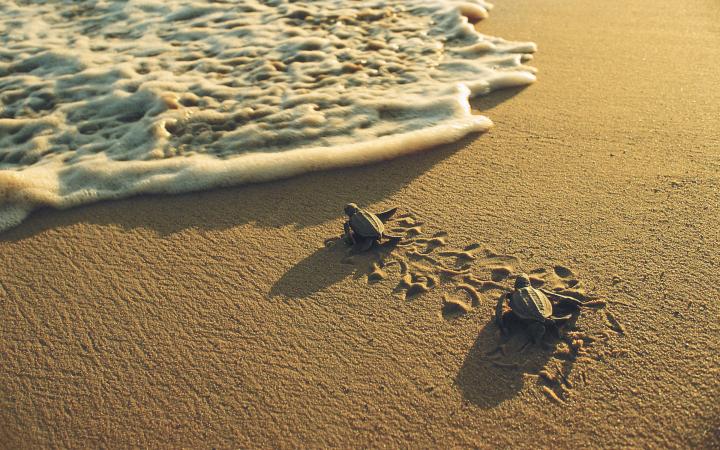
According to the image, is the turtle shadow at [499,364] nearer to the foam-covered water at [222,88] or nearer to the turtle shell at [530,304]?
the turtle shell at [530,304]

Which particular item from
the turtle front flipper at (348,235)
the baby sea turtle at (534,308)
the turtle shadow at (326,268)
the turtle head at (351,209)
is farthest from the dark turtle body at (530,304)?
the turtle head at (351,209)

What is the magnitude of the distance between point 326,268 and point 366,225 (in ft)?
0.87

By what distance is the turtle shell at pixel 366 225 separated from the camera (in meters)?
2.57

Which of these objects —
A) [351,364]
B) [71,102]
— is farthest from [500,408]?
[71,102]

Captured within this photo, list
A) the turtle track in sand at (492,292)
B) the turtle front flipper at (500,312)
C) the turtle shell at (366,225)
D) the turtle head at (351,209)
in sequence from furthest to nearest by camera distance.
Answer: the turtle head at (351,209) < the turtle shell at (366,225) < the turtle front flipper at (500,312) < the turtle track in sand at (492,292)

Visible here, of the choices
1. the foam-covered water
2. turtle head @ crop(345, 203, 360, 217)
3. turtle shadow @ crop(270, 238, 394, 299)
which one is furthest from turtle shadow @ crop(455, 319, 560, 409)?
the foam-covered water

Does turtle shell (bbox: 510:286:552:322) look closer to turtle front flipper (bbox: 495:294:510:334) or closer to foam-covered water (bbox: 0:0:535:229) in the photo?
turtle front flipper (bbox: 495:294:510:334)

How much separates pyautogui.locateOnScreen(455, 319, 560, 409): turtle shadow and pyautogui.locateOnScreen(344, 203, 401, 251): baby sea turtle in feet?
2.20

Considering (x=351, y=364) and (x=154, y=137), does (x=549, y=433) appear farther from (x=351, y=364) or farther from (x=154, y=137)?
(x=154, y=137)

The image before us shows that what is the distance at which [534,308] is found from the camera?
2.07 meters

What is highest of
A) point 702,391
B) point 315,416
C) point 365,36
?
point 365,36

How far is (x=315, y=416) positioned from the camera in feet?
6.31

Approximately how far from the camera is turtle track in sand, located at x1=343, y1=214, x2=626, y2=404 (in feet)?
6.58

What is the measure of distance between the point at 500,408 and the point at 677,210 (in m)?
1.47
